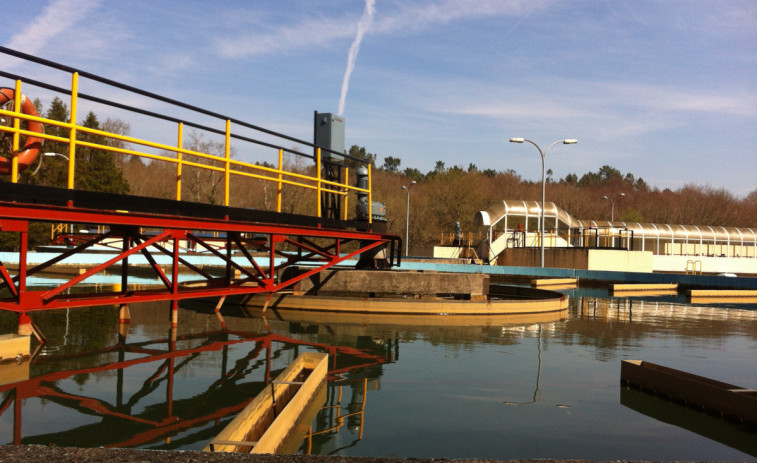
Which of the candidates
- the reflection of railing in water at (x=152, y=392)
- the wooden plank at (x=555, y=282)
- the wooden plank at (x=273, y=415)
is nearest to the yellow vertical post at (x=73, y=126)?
the reflection of railing in water at (x=152, y=392)

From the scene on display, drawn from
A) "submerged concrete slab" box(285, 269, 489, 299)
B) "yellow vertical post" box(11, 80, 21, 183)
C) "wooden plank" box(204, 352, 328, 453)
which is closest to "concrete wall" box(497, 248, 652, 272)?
"submerged concrete slab" box(285, 269, 489, 299)

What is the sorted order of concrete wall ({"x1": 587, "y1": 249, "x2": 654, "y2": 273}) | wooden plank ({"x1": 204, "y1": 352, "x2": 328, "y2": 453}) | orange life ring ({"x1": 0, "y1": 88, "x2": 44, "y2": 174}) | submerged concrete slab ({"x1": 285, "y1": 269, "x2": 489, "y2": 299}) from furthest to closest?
1. concrete wall ({"x1": 587, "y1": 249, "x2": 654, "y2": 273})
2. submerged concrete slab ({"x1": 285, "y1": 269, "x2": 489, "y2": 299})
3. orange life ring ({"x1": 0, "y1": 88, "x2": 44, "y2": 174})
4. wooden plank ({"x1": 204, "y1": 352, "x2": 328, "y2": 453})

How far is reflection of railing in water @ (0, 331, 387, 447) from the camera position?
16.9 ft

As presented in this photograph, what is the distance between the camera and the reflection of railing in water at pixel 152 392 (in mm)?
5137

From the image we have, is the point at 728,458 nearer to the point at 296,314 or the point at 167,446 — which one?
the point at 167,446

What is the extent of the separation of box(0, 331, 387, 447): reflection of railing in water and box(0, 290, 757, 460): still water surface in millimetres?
24

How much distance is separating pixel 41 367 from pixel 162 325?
4.16 m

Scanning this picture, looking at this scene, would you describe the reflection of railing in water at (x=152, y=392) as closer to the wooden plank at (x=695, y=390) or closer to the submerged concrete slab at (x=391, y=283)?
the wooden plank at (x=695, y=390)

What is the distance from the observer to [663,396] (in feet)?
22.6

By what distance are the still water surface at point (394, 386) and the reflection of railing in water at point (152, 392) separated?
0.08ft

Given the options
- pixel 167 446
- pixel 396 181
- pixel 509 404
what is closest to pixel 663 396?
pixel 509 404

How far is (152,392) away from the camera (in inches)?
261

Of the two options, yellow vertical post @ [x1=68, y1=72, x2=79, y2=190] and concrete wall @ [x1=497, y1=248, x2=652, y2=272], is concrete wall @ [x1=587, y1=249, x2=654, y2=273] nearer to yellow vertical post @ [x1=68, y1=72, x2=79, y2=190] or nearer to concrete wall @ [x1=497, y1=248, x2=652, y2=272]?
concrete wall @ [x1=497, y1=248, x2=652, y2=272]

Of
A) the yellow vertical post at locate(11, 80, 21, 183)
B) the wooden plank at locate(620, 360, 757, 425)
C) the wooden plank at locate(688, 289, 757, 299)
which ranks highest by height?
the yellow vertical post at locate(11, 80, 21, 183)
